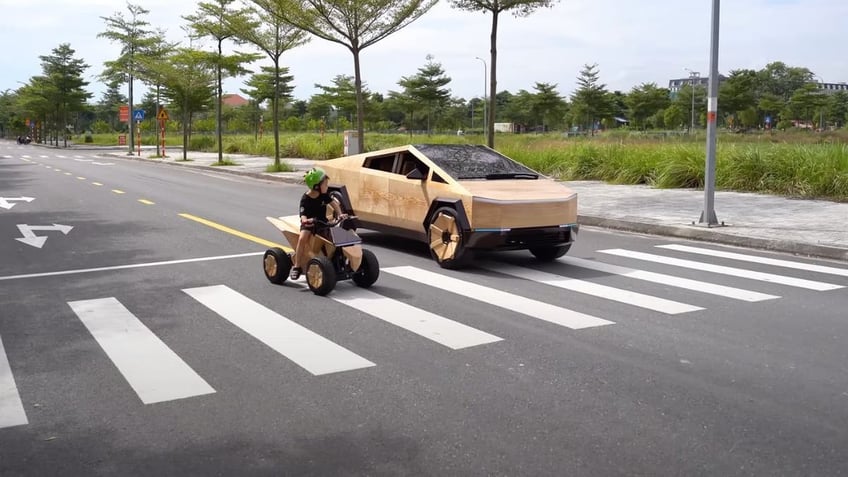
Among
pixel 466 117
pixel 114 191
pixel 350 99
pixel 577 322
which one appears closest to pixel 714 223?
pixel 577 322

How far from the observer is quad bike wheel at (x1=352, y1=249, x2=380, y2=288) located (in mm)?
8039

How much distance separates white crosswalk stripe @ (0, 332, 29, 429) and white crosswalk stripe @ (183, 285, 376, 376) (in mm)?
1695

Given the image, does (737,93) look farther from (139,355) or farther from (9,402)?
(9,402)

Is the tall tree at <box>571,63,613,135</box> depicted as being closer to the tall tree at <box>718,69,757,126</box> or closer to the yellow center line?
the tall tree at <box>718,69,757,126</box>

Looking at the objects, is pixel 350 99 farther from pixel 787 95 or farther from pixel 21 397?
pixel 21 397

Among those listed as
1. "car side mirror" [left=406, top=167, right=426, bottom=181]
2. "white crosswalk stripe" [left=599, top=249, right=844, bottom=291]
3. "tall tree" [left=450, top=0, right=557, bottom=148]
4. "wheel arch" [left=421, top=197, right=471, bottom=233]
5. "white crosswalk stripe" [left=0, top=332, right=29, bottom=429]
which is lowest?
"white crosswalk stripe" [left=0, top=332, right=29, bottom=429]

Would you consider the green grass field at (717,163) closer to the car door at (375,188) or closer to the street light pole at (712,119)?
the street light pole at (712,119)

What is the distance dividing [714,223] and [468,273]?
544cm

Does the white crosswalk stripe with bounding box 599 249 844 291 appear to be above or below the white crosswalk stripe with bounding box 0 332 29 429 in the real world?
above

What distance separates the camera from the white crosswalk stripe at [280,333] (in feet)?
18.0

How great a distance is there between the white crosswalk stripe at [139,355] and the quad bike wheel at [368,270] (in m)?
2.24

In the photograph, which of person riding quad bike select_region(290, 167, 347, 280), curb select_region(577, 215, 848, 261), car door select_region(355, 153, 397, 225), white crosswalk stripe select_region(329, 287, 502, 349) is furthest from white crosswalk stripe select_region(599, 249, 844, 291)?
person riding quad bike select_region(290, 167, 347, 280)

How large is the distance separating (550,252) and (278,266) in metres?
3.52

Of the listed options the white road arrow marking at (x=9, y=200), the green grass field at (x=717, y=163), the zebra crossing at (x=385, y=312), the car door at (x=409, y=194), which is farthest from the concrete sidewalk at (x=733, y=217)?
the white road arrow marking at (x=9, y=200)
